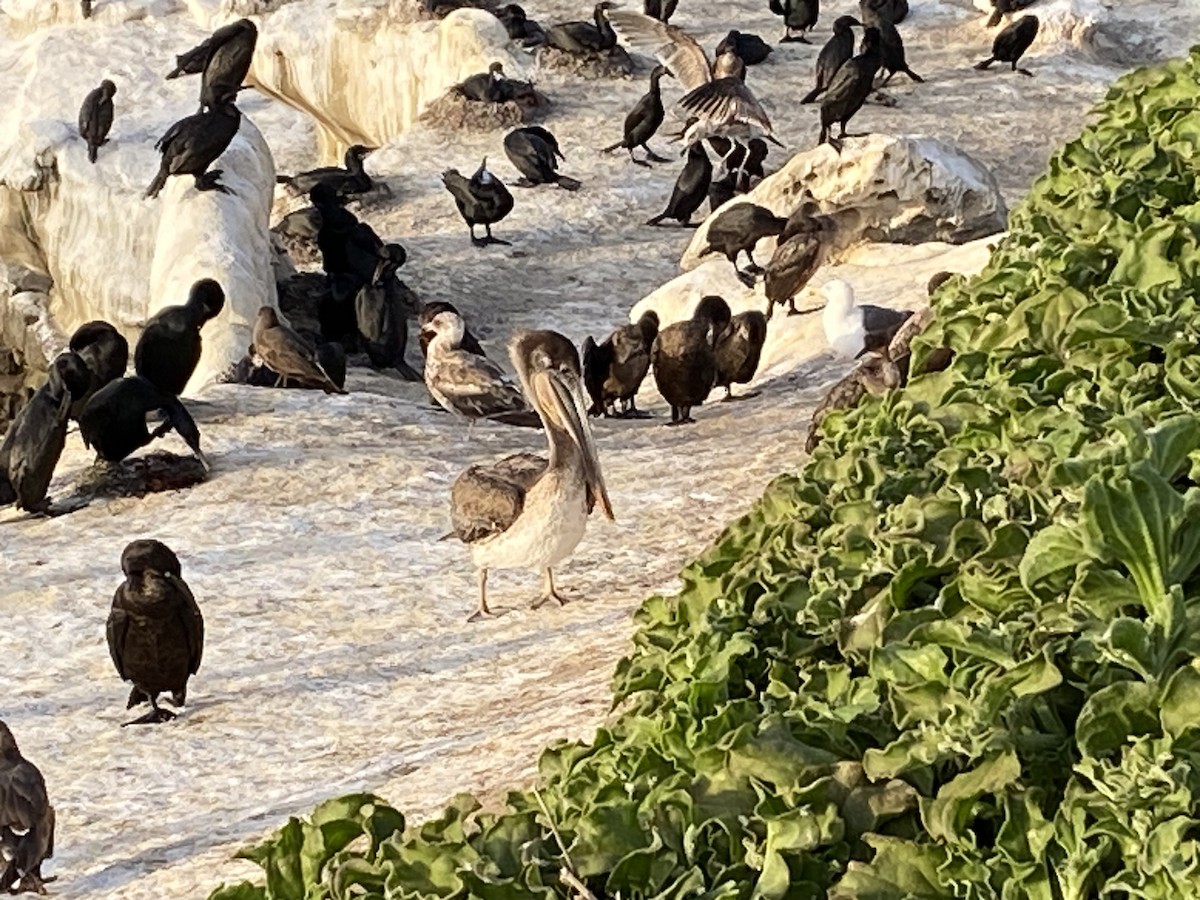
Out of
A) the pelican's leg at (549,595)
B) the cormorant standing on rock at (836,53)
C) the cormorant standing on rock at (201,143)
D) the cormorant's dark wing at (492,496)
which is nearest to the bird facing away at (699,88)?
the cormorant standing on rock at (836,53)

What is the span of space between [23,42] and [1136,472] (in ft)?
84.6

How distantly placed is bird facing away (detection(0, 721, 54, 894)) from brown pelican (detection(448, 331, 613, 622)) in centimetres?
259

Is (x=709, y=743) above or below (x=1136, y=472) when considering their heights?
below

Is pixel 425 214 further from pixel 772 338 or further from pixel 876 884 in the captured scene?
pixel 876 884

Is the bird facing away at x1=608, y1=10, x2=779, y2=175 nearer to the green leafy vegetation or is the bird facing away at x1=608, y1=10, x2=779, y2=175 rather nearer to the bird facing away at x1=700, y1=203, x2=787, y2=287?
the bird facing away at x1=700, y1=203, x2=787, y2=287

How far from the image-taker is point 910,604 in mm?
2697

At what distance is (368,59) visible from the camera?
24656 millimetres

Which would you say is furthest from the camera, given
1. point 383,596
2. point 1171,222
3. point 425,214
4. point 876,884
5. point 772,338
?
point 425,214

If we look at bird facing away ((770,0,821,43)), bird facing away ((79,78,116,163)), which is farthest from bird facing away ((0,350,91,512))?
bird facing away ((770,0,821,43))

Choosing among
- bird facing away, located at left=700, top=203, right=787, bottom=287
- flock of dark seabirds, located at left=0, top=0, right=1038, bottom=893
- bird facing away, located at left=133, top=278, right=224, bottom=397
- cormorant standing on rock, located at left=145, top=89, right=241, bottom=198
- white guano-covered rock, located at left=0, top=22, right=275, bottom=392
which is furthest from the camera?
white guano-covered rock, located at left=0, top=22, right=275, bottom=392

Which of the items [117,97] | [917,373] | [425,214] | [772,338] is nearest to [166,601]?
[917,373]

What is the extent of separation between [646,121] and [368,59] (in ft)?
20.6

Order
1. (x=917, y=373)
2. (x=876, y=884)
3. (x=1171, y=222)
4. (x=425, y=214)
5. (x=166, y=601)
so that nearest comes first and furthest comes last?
(x=876, y=884)
(x=1171, y=222)
(x=917, y=373)
(x=166, y=601)
(x=425, y=214)

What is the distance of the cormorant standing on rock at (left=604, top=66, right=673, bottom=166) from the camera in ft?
64.1
